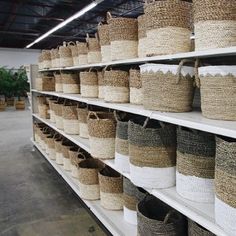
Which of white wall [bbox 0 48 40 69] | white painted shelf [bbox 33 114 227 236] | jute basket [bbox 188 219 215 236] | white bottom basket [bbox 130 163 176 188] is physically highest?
white wall [bbox 0 48 40 69]

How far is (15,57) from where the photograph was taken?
17.7 metres

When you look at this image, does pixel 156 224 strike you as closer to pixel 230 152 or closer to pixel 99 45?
pixel 230 152

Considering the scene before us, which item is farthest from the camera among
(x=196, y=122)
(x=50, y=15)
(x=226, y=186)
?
(x=50, y=15)

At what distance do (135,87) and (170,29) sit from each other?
58 centimetres

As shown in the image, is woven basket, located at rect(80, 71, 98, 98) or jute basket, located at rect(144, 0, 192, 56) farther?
woven basket, located at rect(80, 71, 98, 98)

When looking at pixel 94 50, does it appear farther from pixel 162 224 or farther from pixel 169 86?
pixel 162 224

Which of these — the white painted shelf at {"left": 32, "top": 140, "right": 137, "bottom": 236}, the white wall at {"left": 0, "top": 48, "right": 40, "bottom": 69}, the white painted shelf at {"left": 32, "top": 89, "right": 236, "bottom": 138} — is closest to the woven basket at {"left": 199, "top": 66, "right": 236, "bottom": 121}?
the white painted shelf at {"left": 32, "top": 89, "right": 236, "bottom": 138}

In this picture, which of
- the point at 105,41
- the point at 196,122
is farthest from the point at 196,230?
the point at 105,41

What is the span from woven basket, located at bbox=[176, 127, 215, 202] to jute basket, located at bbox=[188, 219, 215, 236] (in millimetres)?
161

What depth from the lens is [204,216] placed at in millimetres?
1421

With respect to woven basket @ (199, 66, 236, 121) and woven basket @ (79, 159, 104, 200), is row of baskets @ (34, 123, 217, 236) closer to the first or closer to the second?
woven basket @ (79, 159, 104, 200)

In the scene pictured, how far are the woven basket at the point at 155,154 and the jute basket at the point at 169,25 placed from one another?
0.43m

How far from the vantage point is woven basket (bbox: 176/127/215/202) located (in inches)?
60.1

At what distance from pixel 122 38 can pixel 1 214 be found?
216 centimetres
